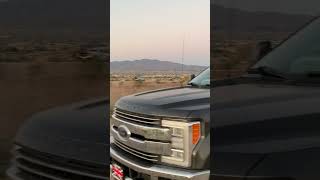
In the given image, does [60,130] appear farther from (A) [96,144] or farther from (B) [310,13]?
(B) [310,13]

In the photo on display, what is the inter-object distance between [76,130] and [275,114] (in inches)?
34.8

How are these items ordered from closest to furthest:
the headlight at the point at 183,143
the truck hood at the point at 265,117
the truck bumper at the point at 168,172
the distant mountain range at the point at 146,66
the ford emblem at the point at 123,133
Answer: the truck hood at the point at 265,117, the distant mountain range at the point at 146,66, the truck bumper at the point at 168,172, the headlight at the point at 183,143, the ford emblem at the point at 123,133

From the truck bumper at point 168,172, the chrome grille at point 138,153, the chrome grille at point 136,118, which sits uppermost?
the chrome grille at point 136,118

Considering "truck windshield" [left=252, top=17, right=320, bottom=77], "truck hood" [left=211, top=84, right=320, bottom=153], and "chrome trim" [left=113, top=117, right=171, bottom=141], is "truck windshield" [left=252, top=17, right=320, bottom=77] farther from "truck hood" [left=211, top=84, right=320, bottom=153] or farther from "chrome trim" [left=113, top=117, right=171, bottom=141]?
"chrome trim" [left=113, top=117, right=171, bottom=141]

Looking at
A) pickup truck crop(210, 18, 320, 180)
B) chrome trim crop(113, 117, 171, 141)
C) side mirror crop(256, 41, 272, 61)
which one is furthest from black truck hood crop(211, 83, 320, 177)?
chrome trim crop(113, 117, 171, 141)

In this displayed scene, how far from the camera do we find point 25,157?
234cm

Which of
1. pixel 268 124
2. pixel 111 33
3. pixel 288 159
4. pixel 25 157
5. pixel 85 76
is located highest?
pixel 111 33

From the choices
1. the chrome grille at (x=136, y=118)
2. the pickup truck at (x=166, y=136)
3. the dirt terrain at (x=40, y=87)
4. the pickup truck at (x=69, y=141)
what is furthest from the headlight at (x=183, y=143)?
the dirt terrain at (x=40, y=87)

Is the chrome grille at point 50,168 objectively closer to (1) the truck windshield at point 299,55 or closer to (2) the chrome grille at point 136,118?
(2) the chrome grille at point 136,118

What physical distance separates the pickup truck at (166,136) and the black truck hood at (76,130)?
0.33 metres

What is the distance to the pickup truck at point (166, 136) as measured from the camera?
7.16 ft

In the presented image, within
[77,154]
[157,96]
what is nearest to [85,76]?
[77,154]

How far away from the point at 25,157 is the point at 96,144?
522 mm

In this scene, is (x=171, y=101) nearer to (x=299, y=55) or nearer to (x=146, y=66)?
(x=146, y=66)
